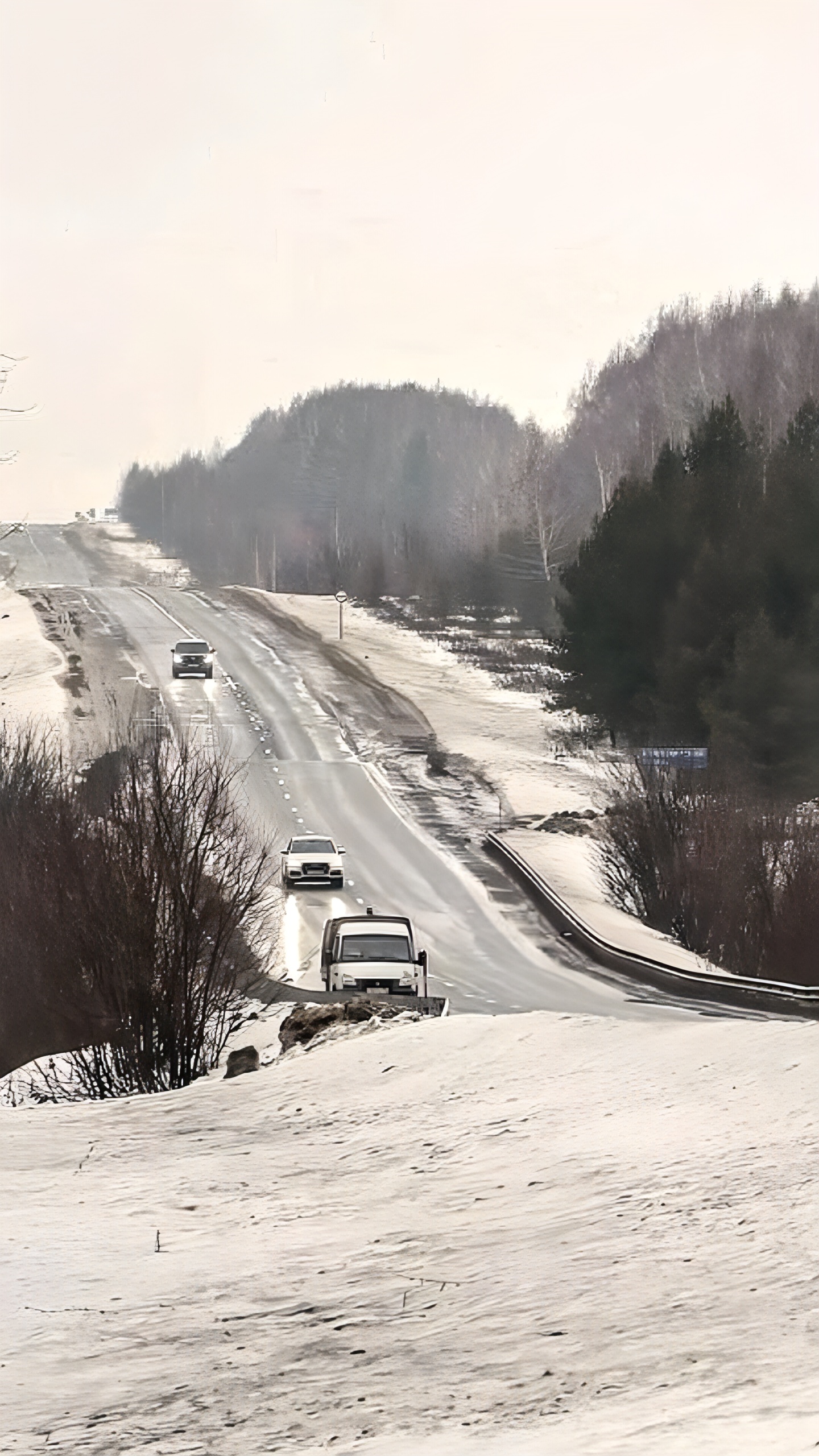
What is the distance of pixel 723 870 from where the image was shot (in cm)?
3172

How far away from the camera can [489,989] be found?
29953 millimetres

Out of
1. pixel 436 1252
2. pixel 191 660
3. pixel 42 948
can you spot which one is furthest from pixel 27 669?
pixel 436 1252

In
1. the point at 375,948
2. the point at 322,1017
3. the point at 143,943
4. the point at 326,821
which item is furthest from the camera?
the point at 326,821

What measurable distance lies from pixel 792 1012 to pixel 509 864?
60.7 ft

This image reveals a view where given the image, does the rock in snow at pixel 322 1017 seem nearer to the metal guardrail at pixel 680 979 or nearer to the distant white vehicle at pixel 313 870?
the metal guardrail at pixel 680 979

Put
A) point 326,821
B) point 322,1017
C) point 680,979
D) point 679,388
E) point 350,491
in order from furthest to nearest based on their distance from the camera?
point 350,491
point 679,388
point 326,821
point 680,979
point 322,1017

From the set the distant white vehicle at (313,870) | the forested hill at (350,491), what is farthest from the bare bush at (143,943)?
the forested hill at (350,491)

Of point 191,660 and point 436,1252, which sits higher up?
point 191,660

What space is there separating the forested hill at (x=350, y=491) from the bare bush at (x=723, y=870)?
236ft

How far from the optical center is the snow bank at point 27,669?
2352 inches

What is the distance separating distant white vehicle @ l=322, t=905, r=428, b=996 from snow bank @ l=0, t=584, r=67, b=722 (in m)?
29.6

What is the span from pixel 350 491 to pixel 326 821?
10720 centimetres

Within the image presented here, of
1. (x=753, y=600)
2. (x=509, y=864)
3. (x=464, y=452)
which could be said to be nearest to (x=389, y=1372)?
(x=509, y=864)

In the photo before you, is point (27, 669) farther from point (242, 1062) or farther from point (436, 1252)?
point (436, 1252)
